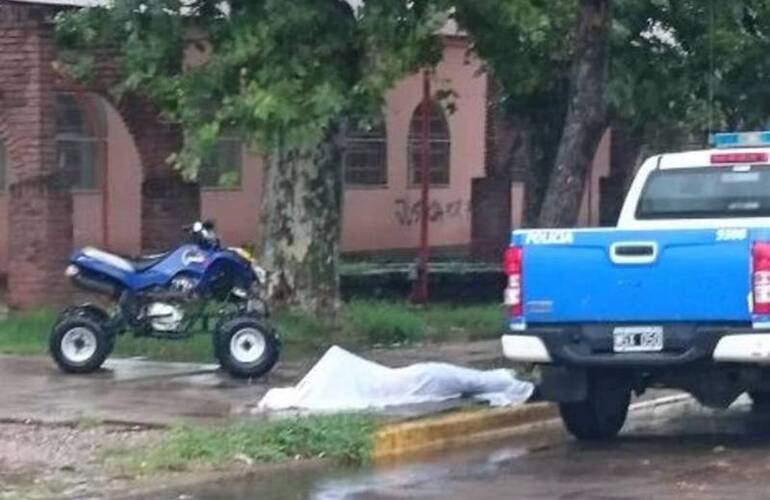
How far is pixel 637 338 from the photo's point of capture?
49.1 feet

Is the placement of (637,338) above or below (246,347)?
above

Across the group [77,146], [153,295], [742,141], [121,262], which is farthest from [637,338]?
[77,146]

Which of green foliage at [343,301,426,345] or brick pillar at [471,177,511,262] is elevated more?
brick pillar at [471,177,511,262]

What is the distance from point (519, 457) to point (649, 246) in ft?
5.88

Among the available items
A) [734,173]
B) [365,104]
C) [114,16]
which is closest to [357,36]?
[365,104]

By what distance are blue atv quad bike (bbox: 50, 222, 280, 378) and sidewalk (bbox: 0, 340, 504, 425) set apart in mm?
299

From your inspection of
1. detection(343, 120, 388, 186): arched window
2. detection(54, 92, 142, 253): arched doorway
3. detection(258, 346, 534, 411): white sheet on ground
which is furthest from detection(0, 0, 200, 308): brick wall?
detection(343, 120, 388, 186): arched window

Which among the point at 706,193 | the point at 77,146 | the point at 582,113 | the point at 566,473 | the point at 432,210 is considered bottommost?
the point at 566,473

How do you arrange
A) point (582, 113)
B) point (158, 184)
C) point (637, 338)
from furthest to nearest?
point (158, 184) → point (582, 113) → point (637, 338)

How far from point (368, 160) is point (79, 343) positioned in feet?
60.8

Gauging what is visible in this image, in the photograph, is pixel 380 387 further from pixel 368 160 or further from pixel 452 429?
pixel 368 160

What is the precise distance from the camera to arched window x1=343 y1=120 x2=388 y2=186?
36.2 meters

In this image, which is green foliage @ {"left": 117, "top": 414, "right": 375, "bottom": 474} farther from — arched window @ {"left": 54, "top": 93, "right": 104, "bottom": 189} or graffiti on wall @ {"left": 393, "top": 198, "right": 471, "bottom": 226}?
graffiti on wall @ {"left": 393, "top": 198, "right": 471, "bottom": 226}

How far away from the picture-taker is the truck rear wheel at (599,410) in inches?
626
